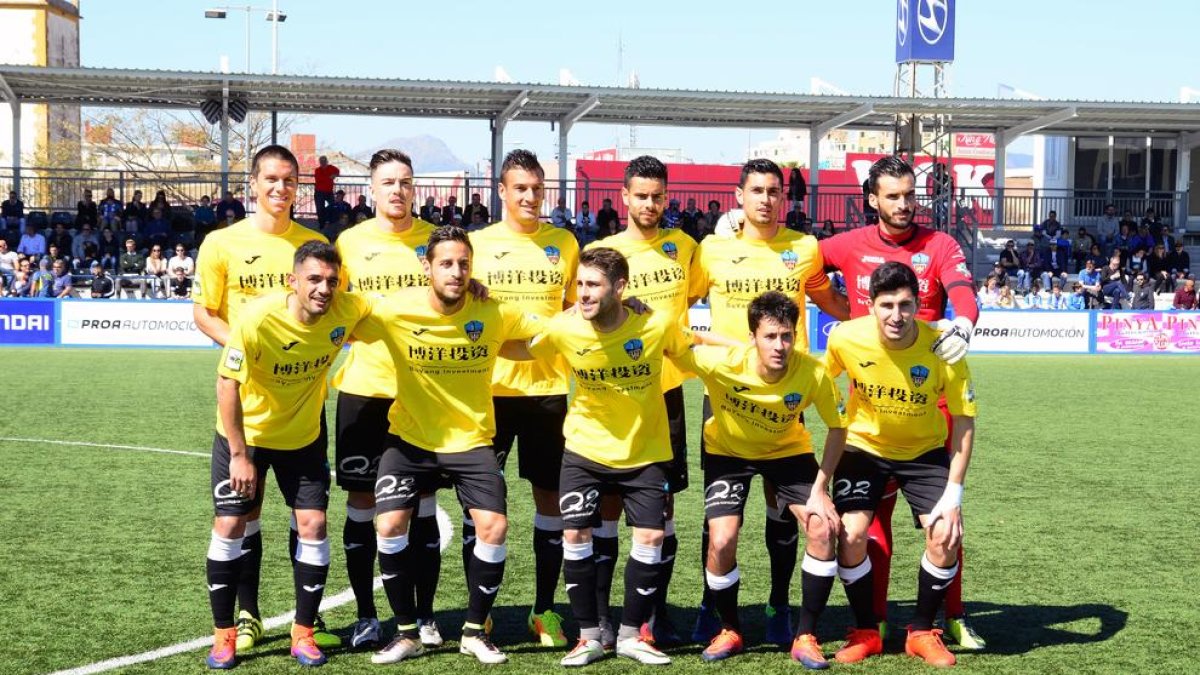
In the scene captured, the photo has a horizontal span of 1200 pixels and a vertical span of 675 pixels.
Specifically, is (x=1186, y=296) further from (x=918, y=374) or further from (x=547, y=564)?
(x=547, y=564)

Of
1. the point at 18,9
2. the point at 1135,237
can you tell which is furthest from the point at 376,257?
the point at 18,9

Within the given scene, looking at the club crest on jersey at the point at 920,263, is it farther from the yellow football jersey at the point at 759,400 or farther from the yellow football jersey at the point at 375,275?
the yellow football jersey at the point at 375,275

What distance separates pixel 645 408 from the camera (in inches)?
241

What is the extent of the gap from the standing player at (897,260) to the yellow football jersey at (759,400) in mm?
640

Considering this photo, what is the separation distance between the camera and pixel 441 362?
607 cm

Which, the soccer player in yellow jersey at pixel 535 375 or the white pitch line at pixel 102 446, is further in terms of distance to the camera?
the white pitch line at pixel 102 446

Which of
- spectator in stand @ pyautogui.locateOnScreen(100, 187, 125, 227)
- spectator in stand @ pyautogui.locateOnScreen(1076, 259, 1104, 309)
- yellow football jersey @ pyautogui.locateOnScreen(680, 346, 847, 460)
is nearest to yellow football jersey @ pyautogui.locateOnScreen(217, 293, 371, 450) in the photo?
yellow football jersey @ pyautogui.locateOnScreen(680, 346, 847, 460)

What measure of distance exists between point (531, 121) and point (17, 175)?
470 inches

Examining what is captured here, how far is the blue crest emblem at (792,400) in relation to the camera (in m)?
6.08

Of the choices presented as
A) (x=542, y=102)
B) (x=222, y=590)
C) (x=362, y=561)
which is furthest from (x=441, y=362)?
(x=542, y=102)

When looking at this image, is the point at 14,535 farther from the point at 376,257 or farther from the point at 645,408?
the point at 645,408

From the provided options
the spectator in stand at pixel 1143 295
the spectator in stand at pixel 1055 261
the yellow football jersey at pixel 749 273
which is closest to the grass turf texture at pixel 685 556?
the yellow football jersey at pixel 749 273

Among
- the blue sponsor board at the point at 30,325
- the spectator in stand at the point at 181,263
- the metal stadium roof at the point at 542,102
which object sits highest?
the metal stadium roof at the point at 542,102

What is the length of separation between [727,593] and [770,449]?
2.28ft
